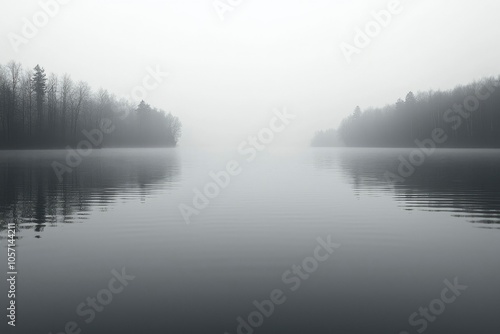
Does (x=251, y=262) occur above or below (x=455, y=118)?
below

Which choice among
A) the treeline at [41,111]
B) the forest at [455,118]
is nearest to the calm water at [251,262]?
the treeline at [41,111]

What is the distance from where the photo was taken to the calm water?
7879 millimetres

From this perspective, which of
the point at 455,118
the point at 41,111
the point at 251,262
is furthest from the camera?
the point at 455,118

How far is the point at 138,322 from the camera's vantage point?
768cm

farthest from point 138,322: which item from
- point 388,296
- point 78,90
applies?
point 78,90

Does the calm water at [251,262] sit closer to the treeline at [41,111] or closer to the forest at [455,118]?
the treeline at [41,111]

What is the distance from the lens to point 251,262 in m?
11.5

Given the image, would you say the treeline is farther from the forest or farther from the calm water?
the forest

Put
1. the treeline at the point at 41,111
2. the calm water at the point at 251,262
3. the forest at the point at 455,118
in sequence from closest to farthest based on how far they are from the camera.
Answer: the calm water at the point at 251,262 → the treeline at the point at 41,111 → the forest at the point at 455,118

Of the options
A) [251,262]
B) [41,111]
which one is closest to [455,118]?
[41,111]

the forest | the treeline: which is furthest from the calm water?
the forest

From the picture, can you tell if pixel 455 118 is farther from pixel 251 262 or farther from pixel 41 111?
pixel 251 262

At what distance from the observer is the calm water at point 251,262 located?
7.88 meters

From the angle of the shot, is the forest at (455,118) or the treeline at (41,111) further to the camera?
the forest at (455,118)
